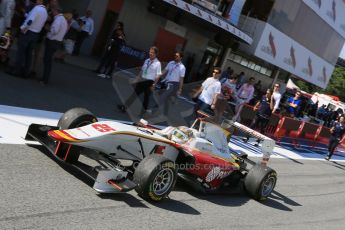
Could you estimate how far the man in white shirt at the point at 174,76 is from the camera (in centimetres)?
1179

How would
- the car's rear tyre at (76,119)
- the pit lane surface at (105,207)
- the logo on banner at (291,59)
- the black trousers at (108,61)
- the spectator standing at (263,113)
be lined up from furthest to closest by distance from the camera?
the logo on banner at (291,59), the black trousers at (108,61), the spectator standing at (263,113), the car's rear tyre at (76,119), the pit lane surface at (105,207)

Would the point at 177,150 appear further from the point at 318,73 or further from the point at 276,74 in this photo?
the point at 318,73

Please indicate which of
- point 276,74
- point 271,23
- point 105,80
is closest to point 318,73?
point 276,74

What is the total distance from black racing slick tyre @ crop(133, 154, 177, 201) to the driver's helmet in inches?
37.5

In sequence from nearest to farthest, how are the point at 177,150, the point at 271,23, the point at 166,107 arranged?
the point at 177,150 → the point at 166,107 → the point at 271,23

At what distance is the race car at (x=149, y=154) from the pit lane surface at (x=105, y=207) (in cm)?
19

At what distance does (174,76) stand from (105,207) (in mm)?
6853

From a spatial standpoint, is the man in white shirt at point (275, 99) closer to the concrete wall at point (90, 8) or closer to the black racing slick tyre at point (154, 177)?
the black racing slick tyre at point (154, 177)

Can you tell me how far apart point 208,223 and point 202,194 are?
1.17 m

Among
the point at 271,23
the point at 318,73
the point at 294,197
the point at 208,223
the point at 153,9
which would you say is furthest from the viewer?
the point at 318,73

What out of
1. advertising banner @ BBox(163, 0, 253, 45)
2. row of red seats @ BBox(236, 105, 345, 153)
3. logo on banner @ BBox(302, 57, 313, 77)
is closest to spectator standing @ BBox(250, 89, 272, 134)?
row of red seats @ BBox(236, 105, 345, 153)

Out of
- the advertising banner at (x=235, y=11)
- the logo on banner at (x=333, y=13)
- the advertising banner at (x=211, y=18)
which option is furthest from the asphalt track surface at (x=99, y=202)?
the logo on banner at (x=333, y=13)

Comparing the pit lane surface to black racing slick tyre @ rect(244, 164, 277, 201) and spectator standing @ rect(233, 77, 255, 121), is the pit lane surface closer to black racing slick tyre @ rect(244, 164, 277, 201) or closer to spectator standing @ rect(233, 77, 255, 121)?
black racing slick tyre @ rect(244, 164, 277, 201)

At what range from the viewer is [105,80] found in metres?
14.7
